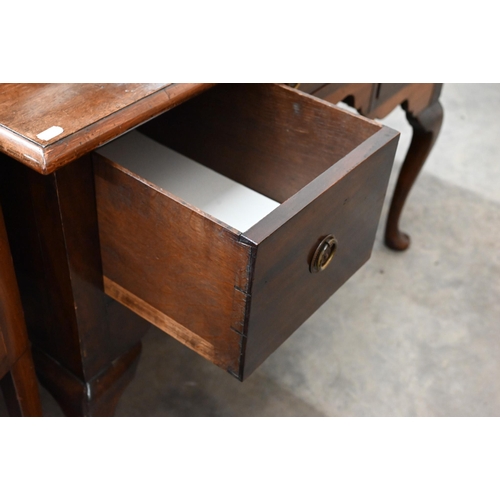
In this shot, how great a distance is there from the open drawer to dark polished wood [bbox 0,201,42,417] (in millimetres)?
90

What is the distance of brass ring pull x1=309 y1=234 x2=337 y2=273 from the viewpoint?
62cm

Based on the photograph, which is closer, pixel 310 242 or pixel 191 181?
pixel 310 242

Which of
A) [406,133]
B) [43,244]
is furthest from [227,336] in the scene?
[406,133]

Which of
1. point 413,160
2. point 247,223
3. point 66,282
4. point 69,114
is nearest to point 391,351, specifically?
point 413,160

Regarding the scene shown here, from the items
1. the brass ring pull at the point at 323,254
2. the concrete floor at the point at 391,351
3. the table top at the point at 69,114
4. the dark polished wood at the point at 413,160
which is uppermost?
the table top at the point at 69,114

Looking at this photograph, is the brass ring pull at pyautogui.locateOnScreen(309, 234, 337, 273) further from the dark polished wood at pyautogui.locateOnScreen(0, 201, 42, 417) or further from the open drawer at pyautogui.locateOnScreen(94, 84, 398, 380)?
the dark polished wood at pyautogui.locateOnScreen(0, 201, 42, 417)

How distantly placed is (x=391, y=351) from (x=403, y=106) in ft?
1.33

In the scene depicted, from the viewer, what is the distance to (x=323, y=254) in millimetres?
625

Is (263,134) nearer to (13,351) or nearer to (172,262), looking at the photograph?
(172,262)

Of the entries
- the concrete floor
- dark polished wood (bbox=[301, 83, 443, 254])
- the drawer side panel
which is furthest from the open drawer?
the concrete floor

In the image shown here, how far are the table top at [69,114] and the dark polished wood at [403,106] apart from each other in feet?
0.89

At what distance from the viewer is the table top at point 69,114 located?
0.52 m

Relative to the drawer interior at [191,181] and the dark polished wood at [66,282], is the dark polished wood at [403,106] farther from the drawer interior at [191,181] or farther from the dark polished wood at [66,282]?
the dark polished wood at [66,282]

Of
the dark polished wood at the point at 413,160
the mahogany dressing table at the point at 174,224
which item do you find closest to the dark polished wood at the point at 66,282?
the mahogany dressing table at the point at 174,224
